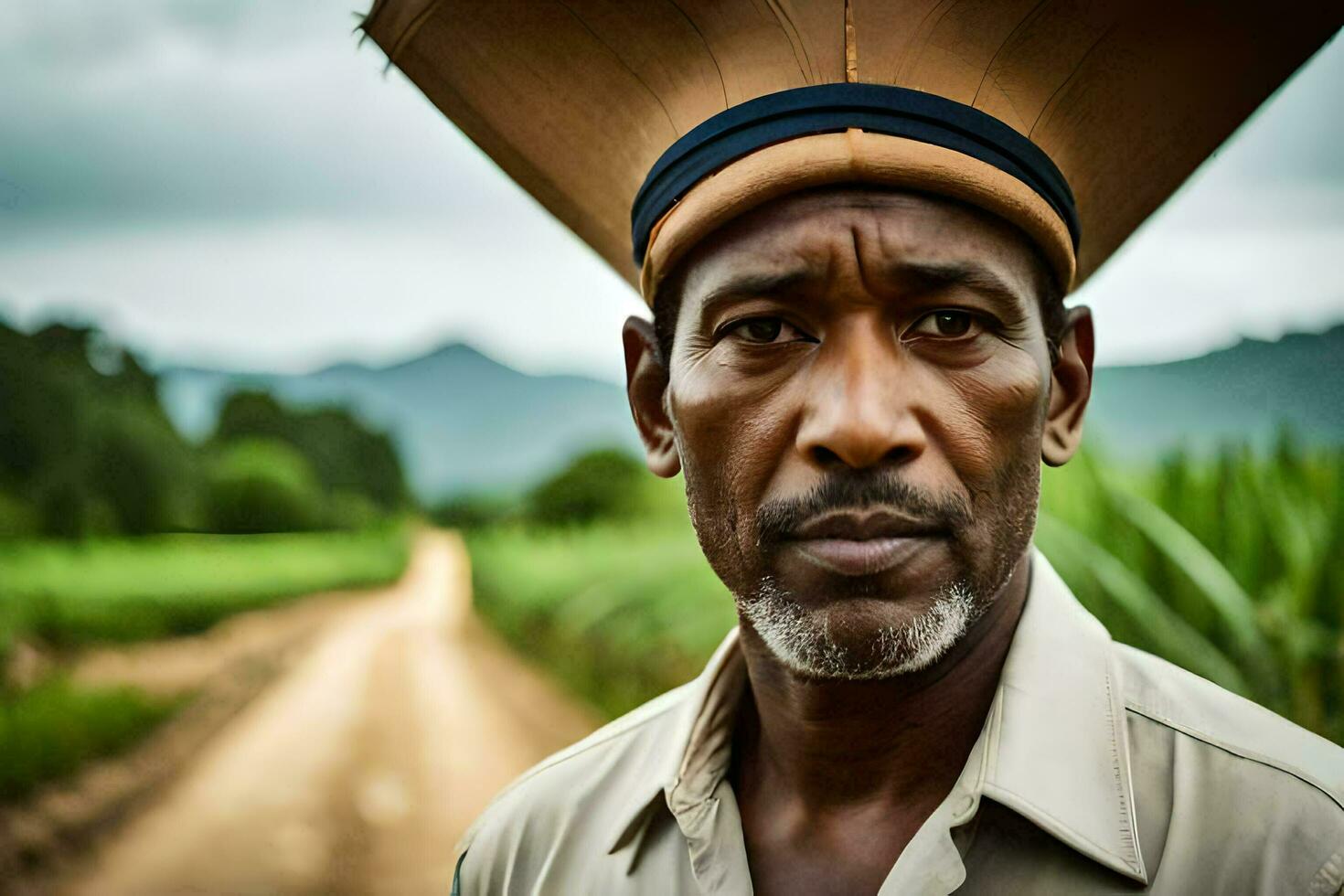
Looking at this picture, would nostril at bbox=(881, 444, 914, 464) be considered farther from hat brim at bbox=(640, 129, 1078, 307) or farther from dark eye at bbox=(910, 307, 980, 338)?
hat brim at bbox=(640, 129, 1078, 307)

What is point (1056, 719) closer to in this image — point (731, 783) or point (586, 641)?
point (731, 783)

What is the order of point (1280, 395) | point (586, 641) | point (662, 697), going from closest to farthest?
point (662, 697) < point (1280, 395) < point (586, 641)

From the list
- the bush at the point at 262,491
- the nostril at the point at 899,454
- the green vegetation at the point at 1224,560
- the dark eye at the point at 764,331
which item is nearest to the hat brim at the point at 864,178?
the dark eye at the point at 764,331

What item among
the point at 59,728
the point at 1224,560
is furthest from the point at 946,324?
the point at 59,728

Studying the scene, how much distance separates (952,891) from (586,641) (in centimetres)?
571

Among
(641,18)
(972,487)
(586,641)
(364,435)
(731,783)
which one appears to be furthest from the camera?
(364,435)

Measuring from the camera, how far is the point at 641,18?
1.66m

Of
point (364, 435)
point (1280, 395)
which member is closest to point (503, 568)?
point (364, 435)

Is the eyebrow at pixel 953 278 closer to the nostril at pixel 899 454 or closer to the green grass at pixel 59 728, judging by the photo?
the nostril at pixel 899 454

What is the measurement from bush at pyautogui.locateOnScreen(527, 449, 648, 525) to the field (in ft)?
4.82

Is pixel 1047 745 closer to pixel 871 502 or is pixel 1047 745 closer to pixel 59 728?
pixel 871 502

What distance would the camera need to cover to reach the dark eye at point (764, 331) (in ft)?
5.26

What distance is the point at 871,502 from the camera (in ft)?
4.88

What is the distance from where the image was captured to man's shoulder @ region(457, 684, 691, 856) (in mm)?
1957
